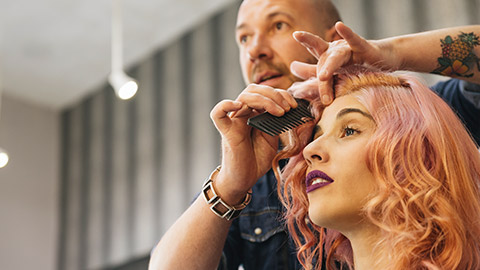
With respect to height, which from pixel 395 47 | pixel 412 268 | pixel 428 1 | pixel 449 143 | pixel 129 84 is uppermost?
pixel 428 1

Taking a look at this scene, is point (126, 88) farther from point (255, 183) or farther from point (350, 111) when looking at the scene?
Result: point (350, 111)

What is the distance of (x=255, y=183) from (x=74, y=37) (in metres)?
3.93

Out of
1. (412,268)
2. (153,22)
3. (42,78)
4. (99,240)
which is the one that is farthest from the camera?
(42,78)

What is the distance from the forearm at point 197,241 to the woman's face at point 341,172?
303 mm

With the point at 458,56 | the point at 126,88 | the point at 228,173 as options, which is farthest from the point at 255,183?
the point at 126,88

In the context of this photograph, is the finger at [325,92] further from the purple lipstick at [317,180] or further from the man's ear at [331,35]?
the man's ear at [331,35]

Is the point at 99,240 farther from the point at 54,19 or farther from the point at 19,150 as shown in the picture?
the point at 54,19

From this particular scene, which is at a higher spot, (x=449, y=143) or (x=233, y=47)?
(x=233, y=47)

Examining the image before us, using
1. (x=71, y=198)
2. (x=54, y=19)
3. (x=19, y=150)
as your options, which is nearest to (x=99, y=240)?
(x=71, y=198)

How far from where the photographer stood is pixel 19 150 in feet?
19.9

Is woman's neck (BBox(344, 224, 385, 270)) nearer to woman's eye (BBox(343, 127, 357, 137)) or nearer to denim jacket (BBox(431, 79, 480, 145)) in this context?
woman's eye (BBox(343, 127, 357, 137))

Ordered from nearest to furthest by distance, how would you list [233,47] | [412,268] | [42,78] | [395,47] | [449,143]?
1. [412,268]
2. [449,143]
3. [395,47]
4. [233,47]
5. [42,78]

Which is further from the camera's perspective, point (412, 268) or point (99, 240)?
point (99, 240)

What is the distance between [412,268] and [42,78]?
5.24 meters
